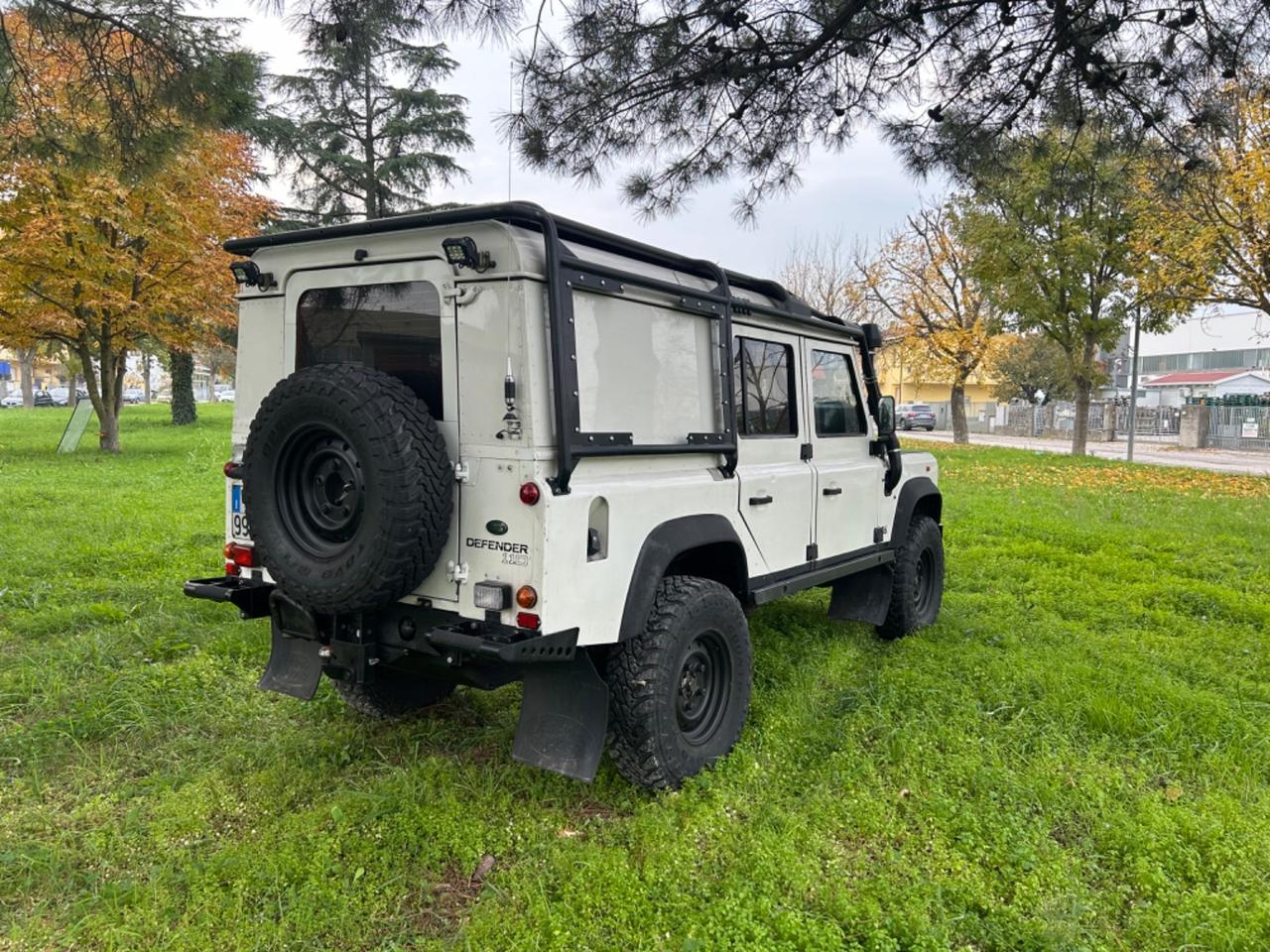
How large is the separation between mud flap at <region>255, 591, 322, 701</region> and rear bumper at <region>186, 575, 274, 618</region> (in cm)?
9

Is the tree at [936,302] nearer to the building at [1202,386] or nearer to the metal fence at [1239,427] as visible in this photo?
the metal fence at [1239,427]

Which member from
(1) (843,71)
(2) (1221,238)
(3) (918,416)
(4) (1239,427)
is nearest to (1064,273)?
(2) (1221,238)

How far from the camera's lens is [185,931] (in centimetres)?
259

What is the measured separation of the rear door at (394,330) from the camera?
10.2 feet

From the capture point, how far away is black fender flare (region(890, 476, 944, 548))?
5500mm

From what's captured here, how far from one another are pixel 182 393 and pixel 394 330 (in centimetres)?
2548

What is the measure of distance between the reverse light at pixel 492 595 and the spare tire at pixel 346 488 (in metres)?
0.20

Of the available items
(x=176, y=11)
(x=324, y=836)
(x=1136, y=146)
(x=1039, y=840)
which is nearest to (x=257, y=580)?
(x=324, y=836)

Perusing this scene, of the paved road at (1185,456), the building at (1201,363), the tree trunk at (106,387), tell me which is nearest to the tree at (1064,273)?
the paved road at (1185,456)

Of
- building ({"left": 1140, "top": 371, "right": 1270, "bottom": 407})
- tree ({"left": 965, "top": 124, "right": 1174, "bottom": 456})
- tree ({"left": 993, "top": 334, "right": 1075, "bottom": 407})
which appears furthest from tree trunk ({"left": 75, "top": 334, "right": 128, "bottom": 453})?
building ({"left": 1140, "top": 371, "right": 1270, "bottom": 407})

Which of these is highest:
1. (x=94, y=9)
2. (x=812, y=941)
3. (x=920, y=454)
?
(x=94, y=9)

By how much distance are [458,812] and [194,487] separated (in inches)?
393

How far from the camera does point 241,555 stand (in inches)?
145

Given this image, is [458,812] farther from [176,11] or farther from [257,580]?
[176,11]
